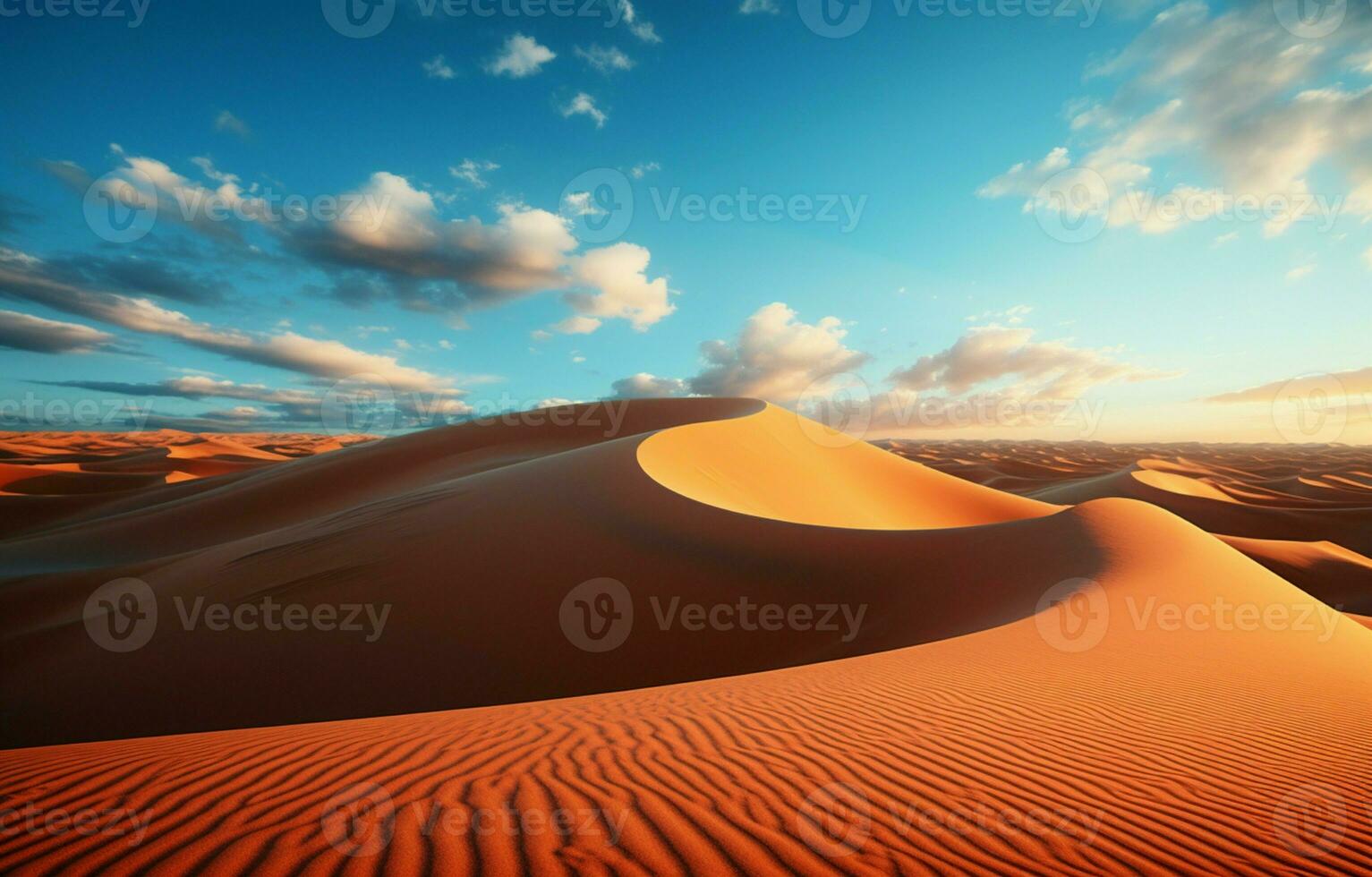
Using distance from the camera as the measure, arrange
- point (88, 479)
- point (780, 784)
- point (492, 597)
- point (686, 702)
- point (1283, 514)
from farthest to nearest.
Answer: point (88, 479) → point (1283, 514) → point (492, 597) → point (686, 702) → point (780, 784)

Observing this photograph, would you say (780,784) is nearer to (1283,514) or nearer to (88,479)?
(1283,514)

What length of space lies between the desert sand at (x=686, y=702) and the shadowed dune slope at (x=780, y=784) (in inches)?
0.8

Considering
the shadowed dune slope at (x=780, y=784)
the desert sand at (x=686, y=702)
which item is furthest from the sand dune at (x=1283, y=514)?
the shadowed dune slope at (x=780, y=784)

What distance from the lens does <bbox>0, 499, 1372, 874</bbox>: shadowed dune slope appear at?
2.05 metres

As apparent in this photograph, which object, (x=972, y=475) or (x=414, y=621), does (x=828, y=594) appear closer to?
(x=414, y=621)

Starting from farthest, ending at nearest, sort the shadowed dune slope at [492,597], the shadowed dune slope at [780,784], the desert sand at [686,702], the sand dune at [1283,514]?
the sand dune at [1283,514] → the shadowed dune slope at [492,597] → the desert sand at [686,702] → the shadowed dune slope at [780,784]

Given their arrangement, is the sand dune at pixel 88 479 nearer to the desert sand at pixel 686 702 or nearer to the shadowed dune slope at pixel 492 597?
the desert sand at pixel 686 702

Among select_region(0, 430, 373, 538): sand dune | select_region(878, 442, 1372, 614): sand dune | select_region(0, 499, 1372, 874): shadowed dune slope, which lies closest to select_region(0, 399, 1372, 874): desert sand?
select_region(0, 499, 1372, 874): shadowed dune slope

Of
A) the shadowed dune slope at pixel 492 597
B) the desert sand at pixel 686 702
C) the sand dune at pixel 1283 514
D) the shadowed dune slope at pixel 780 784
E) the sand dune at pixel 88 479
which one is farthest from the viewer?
the sand dune at pixel 88 479

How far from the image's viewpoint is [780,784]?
264 cm

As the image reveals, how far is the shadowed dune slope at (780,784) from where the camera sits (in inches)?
80.8

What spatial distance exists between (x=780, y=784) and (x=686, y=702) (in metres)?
1.65

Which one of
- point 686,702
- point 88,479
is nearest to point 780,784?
point 686,702

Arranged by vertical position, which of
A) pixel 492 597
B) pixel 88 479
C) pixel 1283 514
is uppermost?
pixel 492 597
